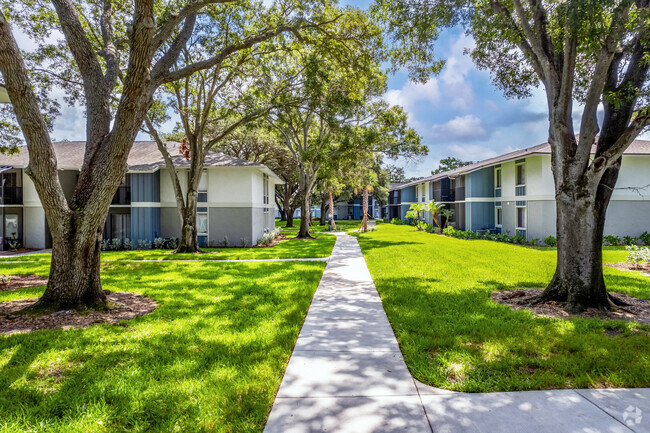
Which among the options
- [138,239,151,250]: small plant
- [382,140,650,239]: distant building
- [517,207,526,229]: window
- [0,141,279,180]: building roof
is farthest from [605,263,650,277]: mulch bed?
[138,239,151,250]: small plant

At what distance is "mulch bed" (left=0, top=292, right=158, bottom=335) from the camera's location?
5.36 meters

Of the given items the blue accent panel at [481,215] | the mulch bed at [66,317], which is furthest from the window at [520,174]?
the mulch bed at [66,317]

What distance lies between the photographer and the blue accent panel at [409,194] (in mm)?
41062

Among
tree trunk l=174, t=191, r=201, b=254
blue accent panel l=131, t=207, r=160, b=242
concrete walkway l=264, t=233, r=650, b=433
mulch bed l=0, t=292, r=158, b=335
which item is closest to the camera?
concrete walkway l=264, t=233, r=650, b=433

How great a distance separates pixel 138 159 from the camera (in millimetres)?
19344

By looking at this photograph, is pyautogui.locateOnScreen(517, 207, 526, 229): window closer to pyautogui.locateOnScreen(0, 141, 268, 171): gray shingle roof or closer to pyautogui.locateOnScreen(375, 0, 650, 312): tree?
pyautogui.locateOnScreen(375, 0, 650, 312): tree

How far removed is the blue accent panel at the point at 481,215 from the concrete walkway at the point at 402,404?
2156 centimetres

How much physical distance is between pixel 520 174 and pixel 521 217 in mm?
2646

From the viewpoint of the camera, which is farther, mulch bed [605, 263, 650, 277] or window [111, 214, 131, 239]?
window [111, 214, 131, 239]

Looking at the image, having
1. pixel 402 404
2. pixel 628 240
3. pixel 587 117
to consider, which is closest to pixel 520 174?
pixel 628 240

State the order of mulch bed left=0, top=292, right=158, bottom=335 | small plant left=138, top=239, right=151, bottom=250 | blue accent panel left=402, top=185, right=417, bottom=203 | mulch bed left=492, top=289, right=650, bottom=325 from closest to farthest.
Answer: mulch bed left=0, top=292, right=158, bottom=335
mulch bed left=492, top=289, right=650, bottom=325
small plant left=138, top=239, right=151, bottom=250
blue accent panel left=402, top=185, right=417, bottom=203

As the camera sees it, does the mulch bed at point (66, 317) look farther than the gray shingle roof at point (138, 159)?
No

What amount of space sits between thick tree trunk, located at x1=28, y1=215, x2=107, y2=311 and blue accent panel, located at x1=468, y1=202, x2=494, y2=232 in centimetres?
2284

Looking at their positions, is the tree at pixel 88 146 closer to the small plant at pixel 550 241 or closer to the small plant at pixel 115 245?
the small plant at pixel 115 245
